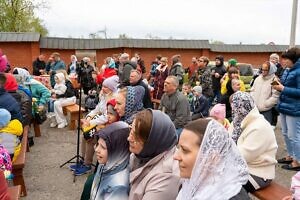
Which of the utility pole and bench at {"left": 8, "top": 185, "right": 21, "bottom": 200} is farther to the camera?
the utility pole

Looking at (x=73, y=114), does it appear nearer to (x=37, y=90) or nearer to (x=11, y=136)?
(x=37, y=90)

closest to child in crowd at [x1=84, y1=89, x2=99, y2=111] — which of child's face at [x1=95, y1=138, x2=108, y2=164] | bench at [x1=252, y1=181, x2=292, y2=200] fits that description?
bench at [x1=252, y1=181, x2=292, y2=200]

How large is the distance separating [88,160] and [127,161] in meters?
3.13

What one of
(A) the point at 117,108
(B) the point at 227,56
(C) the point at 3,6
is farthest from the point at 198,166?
(C) the point at 3,6

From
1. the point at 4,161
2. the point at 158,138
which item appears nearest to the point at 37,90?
the point at 4,161

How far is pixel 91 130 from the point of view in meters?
5.27

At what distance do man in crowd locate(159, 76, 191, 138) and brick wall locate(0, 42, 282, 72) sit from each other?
13.2 metres

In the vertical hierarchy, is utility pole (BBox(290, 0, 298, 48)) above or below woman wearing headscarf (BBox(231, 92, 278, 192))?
above

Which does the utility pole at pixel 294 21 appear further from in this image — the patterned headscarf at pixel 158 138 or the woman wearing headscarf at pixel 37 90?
the patterned headscarf at pixel 158 138

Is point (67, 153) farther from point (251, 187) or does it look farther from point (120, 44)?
point (120, 44)

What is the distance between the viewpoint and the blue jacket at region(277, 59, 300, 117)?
5.25 metres

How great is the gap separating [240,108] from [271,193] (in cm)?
96

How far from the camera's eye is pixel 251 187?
3.67 meters

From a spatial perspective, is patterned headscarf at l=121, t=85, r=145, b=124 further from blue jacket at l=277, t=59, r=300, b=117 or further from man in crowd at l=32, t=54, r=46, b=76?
man in crowd at l=32, t=54, r=46, b=76
